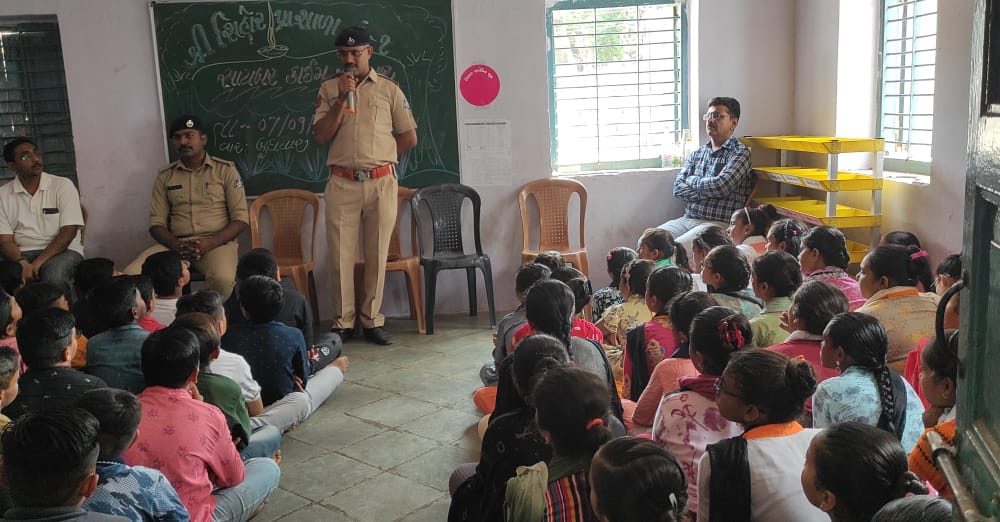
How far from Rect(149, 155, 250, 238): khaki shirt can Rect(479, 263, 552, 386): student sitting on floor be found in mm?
2086

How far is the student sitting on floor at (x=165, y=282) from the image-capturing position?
144 inches

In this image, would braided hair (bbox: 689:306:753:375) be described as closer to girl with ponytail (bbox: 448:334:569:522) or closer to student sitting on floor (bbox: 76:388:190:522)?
girl with ponytail (bbox: 448:334:569:522)

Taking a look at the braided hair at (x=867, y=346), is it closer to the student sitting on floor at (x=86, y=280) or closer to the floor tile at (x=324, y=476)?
the floor tile at (x=324, y=476)

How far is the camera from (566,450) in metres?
1.80

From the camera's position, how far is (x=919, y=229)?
428cm

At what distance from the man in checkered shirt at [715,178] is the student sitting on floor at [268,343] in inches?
101

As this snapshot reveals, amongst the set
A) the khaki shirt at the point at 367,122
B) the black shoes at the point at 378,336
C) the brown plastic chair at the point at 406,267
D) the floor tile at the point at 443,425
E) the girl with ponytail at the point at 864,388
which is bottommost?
the floor tile at the point at 443,425

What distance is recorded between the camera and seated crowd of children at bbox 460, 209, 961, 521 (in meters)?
1.49

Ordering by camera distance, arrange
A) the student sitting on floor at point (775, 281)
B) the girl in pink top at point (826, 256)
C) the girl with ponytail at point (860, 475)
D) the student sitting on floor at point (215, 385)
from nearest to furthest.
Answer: the girl with ponytail at point (860, 475)
the student sitting on floor at point (215, 385)
the student sitting on floor at point (775, 281)
the girl in pink top at point (826, 256)

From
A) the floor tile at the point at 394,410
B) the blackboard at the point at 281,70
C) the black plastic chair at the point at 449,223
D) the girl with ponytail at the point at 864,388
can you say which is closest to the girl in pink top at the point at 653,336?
the girl with ponytail at the point at 864,388

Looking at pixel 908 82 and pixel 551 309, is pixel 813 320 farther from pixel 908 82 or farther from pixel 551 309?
pixel 908 82

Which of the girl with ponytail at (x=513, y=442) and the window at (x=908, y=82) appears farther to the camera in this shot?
the window at (x=908, y=82)

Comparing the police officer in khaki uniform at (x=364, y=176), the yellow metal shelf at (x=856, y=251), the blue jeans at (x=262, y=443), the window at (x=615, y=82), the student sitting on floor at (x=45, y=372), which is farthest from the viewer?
the window at (x=615, y=82)

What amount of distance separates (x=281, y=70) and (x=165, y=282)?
2.07 meters
